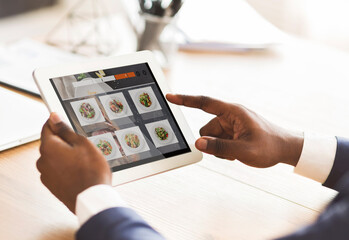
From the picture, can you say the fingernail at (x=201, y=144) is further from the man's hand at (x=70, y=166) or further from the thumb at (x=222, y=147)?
the man's hand at (x=70, y=166)

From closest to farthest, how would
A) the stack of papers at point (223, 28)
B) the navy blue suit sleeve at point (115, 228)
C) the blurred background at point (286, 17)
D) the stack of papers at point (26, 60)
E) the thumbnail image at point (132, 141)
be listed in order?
the navy blue suit sleeve at point (115, 228)
the thumbnail image at point (132, 141)
the stack of papers at point (26, 60)
the stack of papers at point (223, 28)
the blurred background at point (286, 17)

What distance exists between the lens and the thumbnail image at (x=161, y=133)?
3.24 feet

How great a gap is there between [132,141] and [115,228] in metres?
0.27

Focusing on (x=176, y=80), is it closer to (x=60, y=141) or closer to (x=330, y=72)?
(x=330, y=72)

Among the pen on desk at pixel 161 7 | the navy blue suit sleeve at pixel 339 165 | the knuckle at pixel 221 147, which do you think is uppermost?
the pen on desk at pixel 161 7

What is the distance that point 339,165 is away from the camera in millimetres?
1100

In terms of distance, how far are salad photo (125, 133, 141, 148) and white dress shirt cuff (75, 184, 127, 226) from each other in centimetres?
18

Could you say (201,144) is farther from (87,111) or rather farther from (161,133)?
(87,111)

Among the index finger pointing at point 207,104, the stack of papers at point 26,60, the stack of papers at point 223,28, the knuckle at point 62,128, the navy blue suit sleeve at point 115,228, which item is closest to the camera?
the navy blue suit sleeve at point 115,228

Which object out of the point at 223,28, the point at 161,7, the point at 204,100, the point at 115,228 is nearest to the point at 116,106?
the point at 204,100

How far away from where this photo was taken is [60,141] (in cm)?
82

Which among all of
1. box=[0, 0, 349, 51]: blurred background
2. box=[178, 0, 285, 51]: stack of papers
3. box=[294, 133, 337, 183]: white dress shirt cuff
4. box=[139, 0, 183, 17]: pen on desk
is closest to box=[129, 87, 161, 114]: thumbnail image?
box=[294, 133, 337, 183]: white dress shirt cuff

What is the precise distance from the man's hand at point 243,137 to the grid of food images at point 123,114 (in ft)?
0.17

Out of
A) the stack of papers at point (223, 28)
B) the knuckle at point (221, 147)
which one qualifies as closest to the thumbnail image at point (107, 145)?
the knuckle at point (221, 147)
